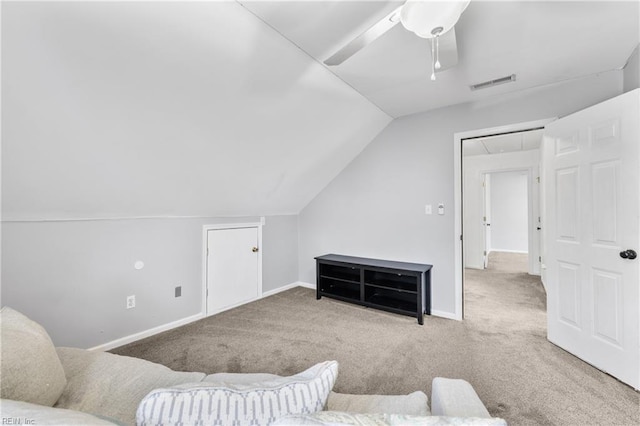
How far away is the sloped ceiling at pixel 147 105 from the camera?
1.41 m

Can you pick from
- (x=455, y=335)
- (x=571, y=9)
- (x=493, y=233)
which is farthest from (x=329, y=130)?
(x=493, y=233)

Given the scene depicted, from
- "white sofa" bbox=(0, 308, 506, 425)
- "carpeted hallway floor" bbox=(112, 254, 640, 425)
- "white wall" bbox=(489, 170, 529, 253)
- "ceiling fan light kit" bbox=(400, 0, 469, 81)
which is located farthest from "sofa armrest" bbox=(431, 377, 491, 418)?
"white wall" bbox=(489, 170, 529, 253)

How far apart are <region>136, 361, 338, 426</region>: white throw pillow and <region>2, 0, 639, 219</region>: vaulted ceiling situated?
5.68 feet

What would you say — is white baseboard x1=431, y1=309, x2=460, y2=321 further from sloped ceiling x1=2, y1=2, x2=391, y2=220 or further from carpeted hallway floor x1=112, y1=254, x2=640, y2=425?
sloped ceiling x1=2, y1=2, x2=391, y2=220

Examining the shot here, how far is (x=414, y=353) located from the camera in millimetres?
2307

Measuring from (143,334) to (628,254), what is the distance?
3.93 meters

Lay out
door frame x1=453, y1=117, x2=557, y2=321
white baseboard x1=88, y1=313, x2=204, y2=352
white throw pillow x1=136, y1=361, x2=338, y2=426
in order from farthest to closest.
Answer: door frame x1=453, y1=117, x2=557, y2=321 → white baseboard x1=88, y1=313, x2=204, y2=352 → white throw pillow x1=136, y1=361, x2=338, y2=426

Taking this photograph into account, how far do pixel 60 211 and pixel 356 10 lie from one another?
2542 millimetres

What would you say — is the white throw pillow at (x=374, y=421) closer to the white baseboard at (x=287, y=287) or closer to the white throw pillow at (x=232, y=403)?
the white throw pillow at (x=232, y=403)

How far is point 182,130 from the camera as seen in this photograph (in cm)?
213

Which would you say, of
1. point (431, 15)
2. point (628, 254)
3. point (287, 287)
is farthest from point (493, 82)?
point (287, 287)

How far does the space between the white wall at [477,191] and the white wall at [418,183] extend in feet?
10.5

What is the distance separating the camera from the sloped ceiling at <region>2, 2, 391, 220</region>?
4.64 ft

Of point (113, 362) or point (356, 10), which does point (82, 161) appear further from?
point (356, 10)
